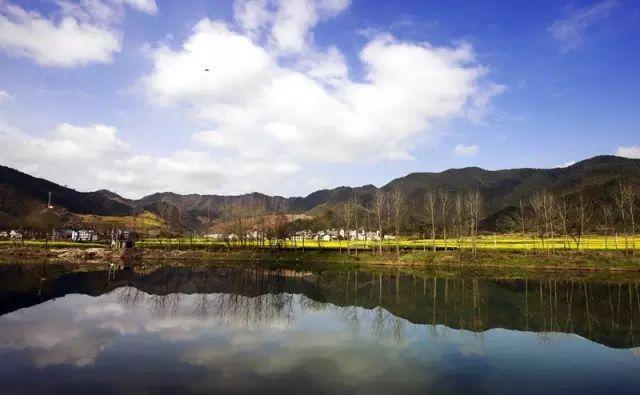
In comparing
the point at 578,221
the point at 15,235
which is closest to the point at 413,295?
the point at 578,221

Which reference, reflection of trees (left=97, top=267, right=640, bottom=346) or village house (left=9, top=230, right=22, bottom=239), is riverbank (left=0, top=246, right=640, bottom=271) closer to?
reflection of trees (left=97, top=267, right=640, bottom=346)

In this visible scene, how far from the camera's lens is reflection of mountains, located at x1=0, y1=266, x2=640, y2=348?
3172 cm

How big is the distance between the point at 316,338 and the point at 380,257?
57.3 meters

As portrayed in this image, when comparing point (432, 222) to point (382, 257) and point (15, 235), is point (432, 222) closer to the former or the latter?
point (382, 257)

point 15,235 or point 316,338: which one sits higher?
point 15,235

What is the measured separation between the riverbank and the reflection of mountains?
16.1 m

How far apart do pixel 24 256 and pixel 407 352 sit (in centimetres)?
9122

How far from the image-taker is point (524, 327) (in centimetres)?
3019

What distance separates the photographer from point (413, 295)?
144 ft

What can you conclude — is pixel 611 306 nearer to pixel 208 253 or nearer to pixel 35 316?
pixel 35 316

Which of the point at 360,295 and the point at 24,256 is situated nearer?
the point at 360,295

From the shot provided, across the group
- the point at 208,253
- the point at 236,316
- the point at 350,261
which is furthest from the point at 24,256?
the point at 236,316

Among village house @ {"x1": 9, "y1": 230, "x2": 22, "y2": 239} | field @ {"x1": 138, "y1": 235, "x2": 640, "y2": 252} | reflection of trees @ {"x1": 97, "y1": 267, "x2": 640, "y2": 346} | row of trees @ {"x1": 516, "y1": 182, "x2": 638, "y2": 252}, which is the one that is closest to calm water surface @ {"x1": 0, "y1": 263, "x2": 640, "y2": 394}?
reflection of trees @ {"x1": 97, "y1": 267, "x2": 640, "y2": 346}

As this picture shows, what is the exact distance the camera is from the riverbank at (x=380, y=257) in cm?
7019
